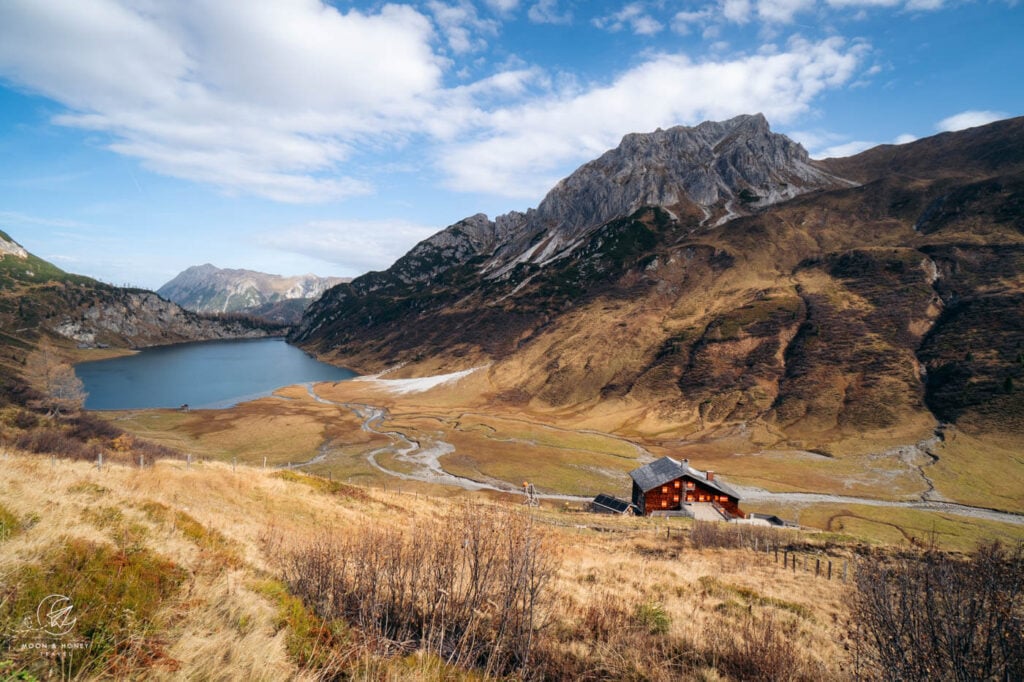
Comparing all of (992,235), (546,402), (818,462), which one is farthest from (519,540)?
(992,235)

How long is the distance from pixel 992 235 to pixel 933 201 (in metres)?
35.2

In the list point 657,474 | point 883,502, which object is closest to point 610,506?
point 657,474

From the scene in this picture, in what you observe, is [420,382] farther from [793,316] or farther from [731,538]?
[731,538]

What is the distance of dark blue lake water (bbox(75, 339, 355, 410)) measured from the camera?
349ft

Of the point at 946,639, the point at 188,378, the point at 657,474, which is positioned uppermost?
the point at 946,639

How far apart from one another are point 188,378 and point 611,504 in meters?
149

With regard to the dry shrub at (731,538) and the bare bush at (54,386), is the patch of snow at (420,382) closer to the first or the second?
the bare bush at (54,386)

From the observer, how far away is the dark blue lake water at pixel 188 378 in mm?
106250

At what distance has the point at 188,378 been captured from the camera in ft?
464

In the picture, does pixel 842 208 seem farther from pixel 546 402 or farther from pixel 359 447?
pixel 359 447

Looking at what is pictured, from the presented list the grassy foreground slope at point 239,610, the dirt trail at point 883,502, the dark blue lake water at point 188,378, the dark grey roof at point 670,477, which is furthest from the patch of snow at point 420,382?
the grassy foreground slope at point 239,610

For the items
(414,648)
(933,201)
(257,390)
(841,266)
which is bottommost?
(257,390)

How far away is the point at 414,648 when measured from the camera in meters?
6.86

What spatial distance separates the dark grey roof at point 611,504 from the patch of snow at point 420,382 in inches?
3291
